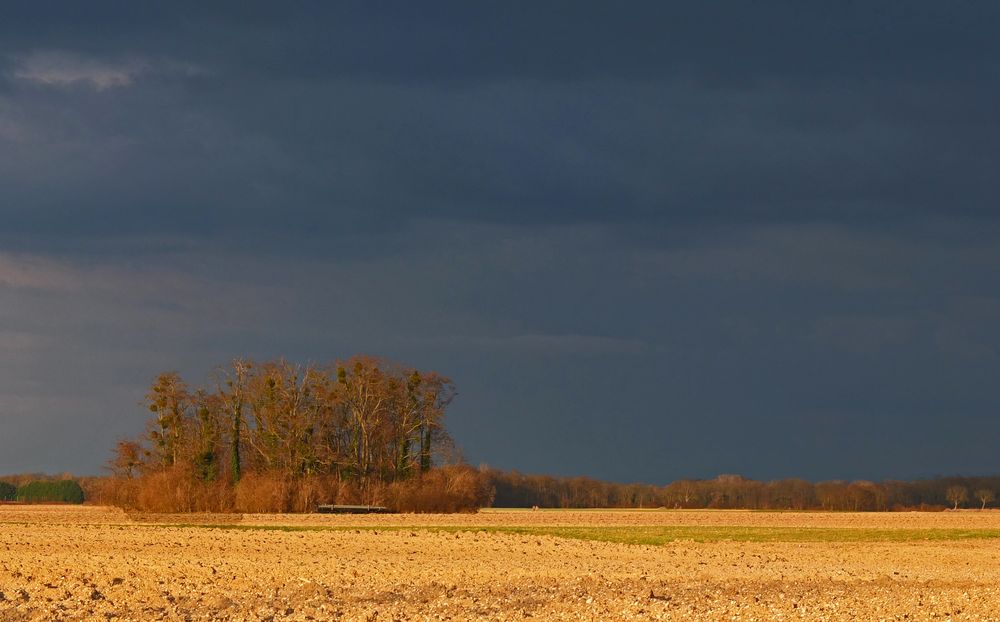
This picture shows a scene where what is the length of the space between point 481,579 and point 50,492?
10899cm

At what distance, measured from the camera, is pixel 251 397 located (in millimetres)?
81812

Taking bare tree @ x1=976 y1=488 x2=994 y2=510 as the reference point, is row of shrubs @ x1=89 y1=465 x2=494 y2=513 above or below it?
above

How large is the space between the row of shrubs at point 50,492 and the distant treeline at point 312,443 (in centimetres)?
4411

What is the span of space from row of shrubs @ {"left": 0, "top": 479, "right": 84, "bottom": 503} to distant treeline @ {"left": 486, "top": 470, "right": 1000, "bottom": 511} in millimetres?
43359

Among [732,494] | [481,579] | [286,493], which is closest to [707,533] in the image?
[481,579]

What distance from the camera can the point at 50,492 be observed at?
413 feet

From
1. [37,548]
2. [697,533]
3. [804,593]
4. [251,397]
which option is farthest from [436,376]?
[804,593]

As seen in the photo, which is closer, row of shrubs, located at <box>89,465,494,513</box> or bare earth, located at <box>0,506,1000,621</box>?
bare earth, located at <box>0,506,1000,621</box>

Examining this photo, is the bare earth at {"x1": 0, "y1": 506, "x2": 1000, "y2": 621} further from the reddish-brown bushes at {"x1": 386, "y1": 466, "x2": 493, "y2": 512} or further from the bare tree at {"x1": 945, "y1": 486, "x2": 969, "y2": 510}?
the bare tree at {"x1": 945, "y1": 486, "x2": 969, "y2": 510}

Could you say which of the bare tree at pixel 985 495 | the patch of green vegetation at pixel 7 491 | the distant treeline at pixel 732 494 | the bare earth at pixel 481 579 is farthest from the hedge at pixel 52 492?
the bare tree at pixel 985 495

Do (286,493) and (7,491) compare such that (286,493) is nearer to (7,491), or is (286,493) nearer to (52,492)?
(52,492)

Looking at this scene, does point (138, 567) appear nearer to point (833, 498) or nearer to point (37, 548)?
point (37, 548)

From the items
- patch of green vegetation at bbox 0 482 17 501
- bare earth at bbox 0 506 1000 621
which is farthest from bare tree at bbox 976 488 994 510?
patch of green vegetation at bbox 0 482 17 501

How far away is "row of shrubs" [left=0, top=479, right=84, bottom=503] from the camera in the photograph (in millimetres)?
123438
